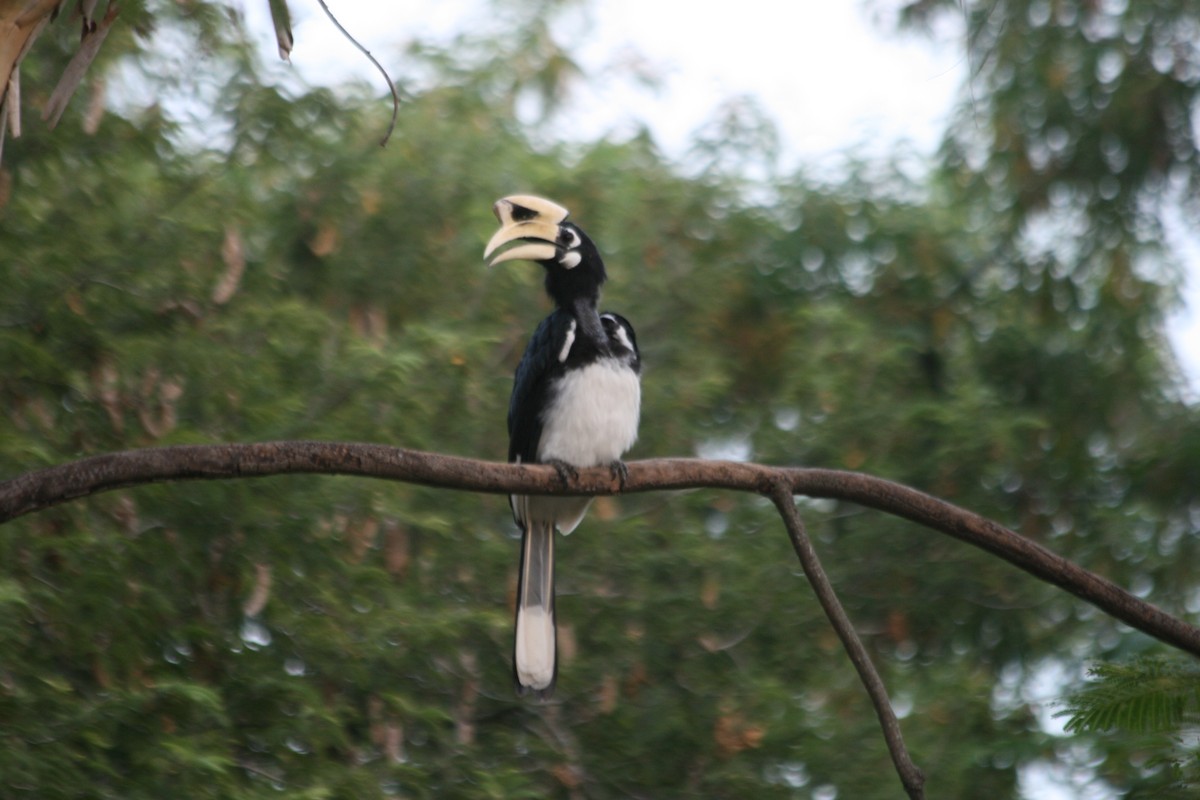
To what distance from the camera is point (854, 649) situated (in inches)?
107

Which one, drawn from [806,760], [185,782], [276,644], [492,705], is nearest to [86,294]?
[276,644]

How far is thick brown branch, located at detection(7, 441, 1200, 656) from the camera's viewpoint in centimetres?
241

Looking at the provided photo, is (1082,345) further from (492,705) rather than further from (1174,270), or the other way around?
(492,705)

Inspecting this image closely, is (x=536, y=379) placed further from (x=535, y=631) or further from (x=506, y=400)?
(x=506, y=400)

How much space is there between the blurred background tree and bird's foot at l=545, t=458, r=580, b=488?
124 centimetres

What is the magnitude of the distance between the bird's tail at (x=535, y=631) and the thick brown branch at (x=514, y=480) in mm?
1120

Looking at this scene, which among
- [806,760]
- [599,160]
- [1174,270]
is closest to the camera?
[806,760]

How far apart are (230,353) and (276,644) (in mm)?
1046

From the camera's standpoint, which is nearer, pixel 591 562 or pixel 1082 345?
pixel 591 562

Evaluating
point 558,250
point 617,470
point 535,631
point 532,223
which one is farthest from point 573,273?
point 535,631

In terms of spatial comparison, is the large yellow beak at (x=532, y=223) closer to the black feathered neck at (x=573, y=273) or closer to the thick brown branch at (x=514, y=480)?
the black feathered neck at (x=573, y=273)

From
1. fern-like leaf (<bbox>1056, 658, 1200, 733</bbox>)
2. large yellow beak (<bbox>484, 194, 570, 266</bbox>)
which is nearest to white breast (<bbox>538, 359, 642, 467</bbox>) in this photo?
large yellow beak (<bbox>484, 194, 570, 266</bbox>)

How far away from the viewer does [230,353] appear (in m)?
5.48

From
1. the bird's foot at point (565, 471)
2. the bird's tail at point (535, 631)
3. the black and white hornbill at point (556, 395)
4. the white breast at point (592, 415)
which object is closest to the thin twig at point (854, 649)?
the bird's foot at point (565, 471)
